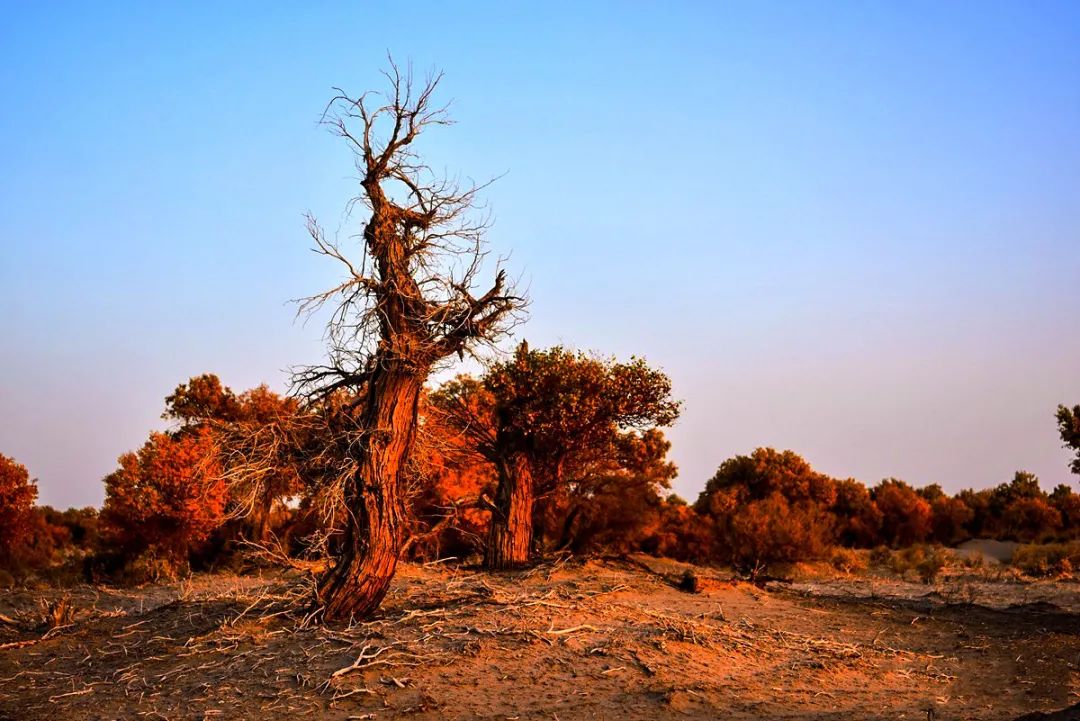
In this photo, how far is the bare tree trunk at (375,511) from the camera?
10977mm

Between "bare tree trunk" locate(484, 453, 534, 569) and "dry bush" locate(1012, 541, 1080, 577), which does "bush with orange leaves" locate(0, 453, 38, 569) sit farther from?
"dry bush" locate(1012, 541, 1080, 577)

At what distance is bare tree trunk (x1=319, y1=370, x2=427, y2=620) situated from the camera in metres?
11.0

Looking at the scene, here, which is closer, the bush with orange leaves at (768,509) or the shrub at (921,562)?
the shrub at (921,562)

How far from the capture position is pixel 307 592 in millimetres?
11883

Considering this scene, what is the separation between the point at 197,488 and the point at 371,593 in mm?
12267

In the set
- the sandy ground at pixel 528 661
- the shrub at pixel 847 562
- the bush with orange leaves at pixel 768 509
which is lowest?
the sandy ground at pixel 528 661

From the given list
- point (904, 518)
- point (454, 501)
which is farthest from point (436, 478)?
point (904, 518)

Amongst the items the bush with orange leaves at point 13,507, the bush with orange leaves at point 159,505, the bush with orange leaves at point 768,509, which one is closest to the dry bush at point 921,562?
the bush with orange leaves at point 768,509

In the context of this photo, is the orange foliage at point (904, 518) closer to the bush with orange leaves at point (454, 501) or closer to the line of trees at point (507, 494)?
the line of trees at point (507, 494)

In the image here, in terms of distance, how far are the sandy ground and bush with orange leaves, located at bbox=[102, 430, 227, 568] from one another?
313 inches

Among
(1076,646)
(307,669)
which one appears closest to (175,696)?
(307,669)

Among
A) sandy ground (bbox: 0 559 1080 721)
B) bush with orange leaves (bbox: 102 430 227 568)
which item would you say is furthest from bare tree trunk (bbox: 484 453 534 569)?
bush with orange leaves (bbox: 102 430 227 568)

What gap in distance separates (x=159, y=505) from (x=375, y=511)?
1314 cm

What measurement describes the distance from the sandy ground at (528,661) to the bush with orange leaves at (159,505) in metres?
7.94
